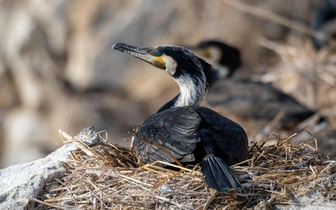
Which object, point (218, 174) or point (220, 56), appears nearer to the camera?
point (218, 174)

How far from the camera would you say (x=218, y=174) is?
3486mm

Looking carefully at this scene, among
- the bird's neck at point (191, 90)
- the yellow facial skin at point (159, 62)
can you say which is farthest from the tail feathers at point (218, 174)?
the yellow facial skin at point (159, 62)

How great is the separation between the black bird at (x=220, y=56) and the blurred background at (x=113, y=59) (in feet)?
1.88

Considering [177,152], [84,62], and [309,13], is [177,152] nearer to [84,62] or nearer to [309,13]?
[309,13]

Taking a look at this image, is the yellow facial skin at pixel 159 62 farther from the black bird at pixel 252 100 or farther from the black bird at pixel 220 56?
the black bird at pixel 220 56

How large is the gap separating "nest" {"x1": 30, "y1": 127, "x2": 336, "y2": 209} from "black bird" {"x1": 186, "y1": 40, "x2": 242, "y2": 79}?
214 inches

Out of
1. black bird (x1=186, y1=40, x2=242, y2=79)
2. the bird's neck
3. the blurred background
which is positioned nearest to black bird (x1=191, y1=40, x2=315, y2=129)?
black bird (x1=186, y1=40, x2=242, y2=79)

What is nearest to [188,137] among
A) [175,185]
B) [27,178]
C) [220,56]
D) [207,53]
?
[175,185]

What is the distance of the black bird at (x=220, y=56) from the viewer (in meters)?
9.37

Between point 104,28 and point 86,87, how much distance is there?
4.28 feet

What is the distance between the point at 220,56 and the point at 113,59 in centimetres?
440

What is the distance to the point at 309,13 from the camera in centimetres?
1232

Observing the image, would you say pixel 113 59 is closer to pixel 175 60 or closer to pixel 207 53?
pixel 207 53

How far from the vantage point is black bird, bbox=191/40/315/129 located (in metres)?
9.05
